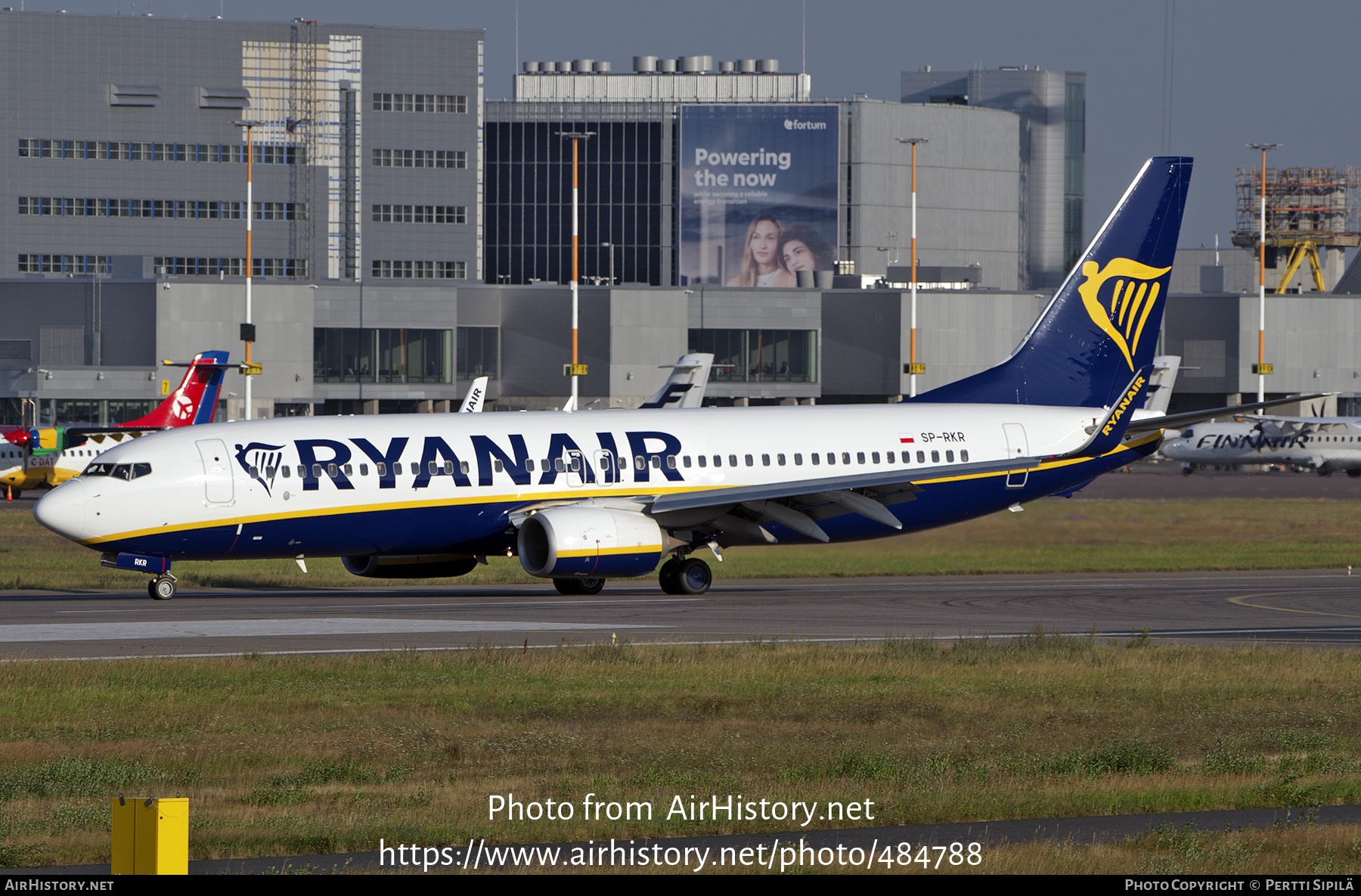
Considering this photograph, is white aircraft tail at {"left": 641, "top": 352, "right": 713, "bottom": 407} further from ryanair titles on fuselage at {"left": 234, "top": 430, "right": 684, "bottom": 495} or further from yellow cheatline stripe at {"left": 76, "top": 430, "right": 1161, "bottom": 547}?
ryanair titles on fuselage at {"left": 234, "top": 430, "right": 684, "bottom": 495}

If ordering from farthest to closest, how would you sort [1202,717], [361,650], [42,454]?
[42,454] < [361,650] < [1202,717]

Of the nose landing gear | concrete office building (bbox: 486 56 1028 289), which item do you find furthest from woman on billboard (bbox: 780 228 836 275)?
the nose landing gear

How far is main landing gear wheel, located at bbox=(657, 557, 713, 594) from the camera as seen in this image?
1551 inches

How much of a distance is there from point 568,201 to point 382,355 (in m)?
63.7

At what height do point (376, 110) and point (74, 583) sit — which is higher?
point (376, 110)

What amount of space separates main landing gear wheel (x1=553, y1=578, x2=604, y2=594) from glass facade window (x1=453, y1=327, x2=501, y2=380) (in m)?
99.1

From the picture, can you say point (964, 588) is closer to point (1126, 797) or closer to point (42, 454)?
point (1126, 797)

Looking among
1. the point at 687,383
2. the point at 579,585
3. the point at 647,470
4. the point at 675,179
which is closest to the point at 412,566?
the point at 579,585

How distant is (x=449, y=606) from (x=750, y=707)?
15982 mm

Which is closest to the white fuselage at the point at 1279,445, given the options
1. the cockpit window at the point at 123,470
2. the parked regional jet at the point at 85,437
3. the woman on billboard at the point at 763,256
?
the parked regional jet at the point at 85,437

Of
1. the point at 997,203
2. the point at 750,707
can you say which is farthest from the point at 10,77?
the point at 750,707

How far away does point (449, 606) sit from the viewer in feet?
119

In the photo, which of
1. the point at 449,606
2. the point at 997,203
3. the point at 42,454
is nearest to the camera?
the point at 449,606

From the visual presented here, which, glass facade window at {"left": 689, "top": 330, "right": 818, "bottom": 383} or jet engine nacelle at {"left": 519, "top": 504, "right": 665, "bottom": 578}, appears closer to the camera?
jet engine nacelle at {"left": 519, "top": 504, "right": 665, "bottom": 578}
